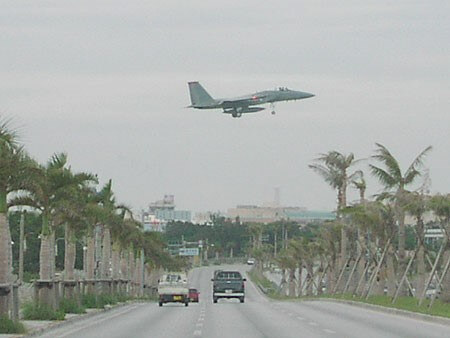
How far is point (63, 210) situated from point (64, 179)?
4.50m

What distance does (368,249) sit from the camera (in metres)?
69.1

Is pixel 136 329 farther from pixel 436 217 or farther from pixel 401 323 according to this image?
pixel 436 217

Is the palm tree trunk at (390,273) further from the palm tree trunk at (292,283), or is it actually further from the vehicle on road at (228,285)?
the palm tree trunk at (292,283)

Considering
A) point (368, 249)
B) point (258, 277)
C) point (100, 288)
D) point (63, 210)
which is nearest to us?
point (63, 210)

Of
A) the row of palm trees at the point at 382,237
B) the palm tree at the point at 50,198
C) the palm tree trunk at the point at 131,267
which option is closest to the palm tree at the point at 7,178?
the palm tree at the point at 50,198

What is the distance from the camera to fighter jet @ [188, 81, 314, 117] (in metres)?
68.7

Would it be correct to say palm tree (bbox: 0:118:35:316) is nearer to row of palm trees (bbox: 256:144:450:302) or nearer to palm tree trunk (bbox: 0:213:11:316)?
palm tree trunk (bbox: 0:213:11:316)

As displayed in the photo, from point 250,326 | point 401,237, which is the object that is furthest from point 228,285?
point 250,326

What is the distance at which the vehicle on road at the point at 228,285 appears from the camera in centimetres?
7094

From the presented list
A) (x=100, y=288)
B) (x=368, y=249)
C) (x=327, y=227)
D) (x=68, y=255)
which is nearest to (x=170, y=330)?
(x=68, y=255)

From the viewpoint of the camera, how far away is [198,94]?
3135 inches

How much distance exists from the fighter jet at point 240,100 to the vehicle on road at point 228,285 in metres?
10.1

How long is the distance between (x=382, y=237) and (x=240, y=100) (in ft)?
42.8

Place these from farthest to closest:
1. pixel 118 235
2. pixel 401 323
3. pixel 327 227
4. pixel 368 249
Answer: pixel 327 227, pixel 118 235, pixel 368 249, pixel 401 323
